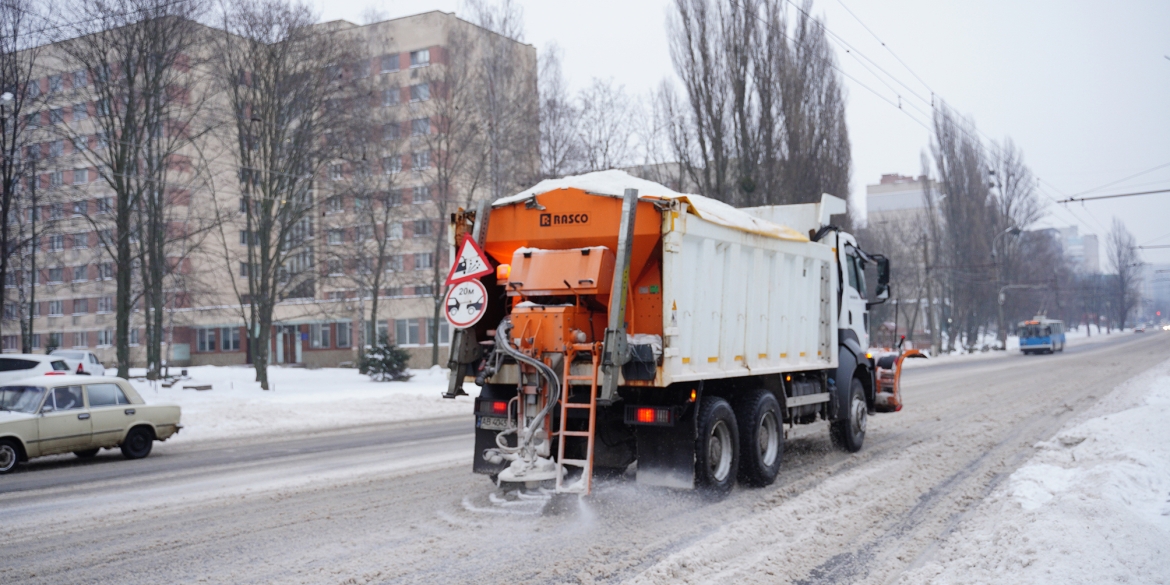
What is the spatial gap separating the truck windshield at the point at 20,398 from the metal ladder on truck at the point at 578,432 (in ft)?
29.8

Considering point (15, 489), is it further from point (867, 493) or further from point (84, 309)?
point (84, 309)

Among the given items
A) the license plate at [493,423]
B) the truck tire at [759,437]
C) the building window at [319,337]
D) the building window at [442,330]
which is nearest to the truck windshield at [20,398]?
the license plate at [493,423]

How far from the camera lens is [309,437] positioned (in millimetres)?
16266

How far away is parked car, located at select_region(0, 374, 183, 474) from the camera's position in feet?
40.3

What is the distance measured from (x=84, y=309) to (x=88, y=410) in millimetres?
51522

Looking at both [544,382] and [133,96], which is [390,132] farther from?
[544,382]

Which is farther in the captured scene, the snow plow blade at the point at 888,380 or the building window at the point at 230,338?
the building window at the point at 230,338

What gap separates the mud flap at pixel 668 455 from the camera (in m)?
8.12

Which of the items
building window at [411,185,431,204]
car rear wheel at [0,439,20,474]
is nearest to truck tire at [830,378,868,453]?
car rear wheel at [0,439,20,474]

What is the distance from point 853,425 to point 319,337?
4929 centimetres

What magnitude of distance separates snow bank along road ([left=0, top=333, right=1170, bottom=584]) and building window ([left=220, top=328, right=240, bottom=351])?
46.1 meters

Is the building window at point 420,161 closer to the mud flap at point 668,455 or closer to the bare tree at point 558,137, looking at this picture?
the bare tree at point 558,137

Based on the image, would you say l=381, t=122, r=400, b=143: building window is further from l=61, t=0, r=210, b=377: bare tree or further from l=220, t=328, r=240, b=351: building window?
l=220, t=328, r=240, b=351: building window

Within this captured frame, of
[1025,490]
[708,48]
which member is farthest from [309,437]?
[708,48]
